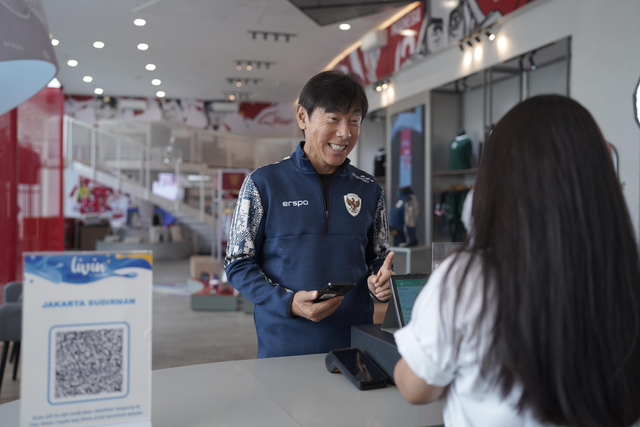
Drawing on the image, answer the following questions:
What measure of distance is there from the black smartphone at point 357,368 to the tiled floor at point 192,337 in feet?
5.34

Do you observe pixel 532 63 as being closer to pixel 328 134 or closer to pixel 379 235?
pixel 379 235

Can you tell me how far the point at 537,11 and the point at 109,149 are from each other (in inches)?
462

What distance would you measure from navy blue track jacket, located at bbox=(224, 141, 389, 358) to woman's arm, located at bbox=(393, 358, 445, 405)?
0.80 meters

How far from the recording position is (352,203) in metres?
1.71

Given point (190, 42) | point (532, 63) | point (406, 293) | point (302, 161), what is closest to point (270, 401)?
point (406, 293)

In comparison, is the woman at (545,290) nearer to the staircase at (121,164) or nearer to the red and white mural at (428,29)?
the red and white mural at (428,29)

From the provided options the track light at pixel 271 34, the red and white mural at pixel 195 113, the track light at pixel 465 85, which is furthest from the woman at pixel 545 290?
the red and white mural at pixel 195 113

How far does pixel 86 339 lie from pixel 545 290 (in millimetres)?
724

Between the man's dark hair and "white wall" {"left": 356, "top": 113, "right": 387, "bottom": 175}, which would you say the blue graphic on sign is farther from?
"white wall" {"left": 356, "top": 113, "right": 387, "bottom": 175}

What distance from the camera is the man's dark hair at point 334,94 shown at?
1.58 metres

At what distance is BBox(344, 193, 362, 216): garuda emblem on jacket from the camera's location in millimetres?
1697

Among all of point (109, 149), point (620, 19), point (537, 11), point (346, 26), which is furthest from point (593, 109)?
point (109, 149)

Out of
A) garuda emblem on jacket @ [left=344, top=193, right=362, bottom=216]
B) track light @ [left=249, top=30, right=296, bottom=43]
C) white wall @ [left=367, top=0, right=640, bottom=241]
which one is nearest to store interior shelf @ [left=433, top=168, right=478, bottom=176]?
white wall @ [left=367, top=0, right=640, bottom=241]

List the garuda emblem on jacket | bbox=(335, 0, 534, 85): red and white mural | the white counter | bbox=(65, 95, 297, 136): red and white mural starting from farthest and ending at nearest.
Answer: bbox=(65, 95, 297, 136): red and white mural
bbox=(335, 0, 534, 85): red and white mural
the garuda emblem on jacket
the white counter
